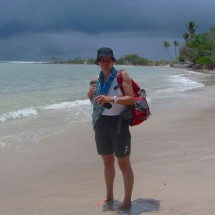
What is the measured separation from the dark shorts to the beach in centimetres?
64

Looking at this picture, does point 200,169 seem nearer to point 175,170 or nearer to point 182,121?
point 175,170

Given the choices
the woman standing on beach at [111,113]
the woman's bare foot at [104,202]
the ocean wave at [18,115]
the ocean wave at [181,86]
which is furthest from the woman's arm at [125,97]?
the ocean wave at [181,86]

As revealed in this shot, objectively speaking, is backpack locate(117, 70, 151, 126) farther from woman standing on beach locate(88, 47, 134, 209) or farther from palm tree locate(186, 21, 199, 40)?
palm tree locate(186, 21, 199, 40)

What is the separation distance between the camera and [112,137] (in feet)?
13.5

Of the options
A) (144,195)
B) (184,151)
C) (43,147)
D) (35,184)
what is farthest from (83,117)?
(144,195)

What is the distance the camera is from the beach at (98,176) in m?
4.29

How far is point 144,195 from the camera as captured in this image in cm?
461

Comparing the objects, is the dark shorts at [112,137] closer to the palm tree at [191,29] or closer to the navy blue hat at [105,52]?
the navy blue hat at [105,52]

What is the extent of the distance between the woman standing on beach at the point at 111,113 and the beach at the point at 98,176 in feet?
1.74

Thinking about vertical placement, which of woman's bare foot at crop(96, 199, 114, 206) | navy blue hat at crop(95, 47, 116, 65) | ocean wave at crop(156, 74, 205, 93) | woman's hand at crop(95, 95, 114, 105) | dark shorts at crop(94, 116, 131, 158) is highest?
navy blue hat at crop(95, 47, 116, 65)

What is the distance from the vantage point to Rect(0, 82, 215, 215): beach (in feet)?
14.1

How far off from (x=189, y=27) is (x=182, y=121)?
351 ft

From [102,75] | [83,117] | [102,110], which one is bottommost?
[83,117]

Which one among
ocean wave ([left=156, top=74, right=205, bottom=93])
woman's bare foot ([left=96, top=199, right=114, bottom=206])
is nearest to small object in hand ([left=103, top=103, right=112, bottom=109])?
woman's bare foot ([left=96, top=199, right=114, bottom=206])
